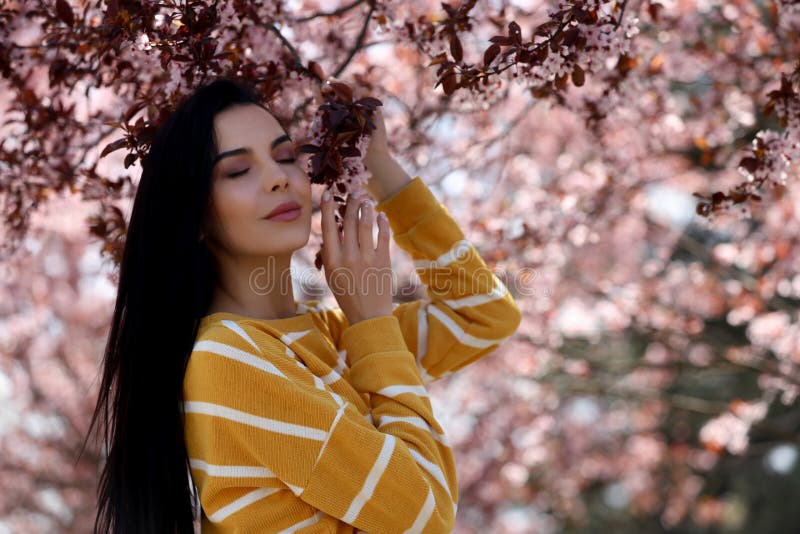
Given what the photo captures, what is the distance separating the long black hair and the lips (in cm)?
12

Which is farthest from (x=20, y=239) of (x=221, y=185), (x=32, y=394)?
(x=32, y=394)

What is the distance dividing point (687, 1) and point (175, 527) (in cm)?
337

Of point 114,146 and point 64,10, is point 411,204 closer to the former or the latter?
point 114,146

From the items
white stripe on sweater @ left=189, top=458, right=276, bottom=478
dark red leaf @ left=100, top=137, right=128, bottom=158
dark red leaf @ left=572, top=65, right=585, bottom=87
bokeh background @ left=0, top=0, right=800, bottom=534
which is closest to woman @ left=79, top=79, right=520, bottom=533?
white stripe on sweater @ left=189, top=458, right=276, bottom=478

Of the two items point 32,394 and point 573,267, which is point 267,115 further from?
point 32,394

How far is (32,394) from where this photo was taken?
21.7ft

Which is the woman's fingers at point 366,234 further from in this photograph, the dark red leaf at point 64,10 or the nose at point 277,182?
the dark red leaf at point 64,10

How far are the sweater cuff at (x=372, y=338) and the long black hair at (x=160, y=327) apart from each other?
291mm

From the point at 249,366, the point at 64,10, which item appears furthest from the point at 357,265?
the point at 64,10

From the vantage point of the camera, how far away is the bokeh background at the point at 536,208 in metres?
1.89

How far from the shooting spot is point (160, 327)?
1.55 m

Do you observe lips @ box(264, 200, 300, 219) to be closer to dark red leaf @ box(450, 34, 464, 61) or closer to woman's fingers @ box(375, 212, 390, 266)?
woman's fingers @ box(375, 212, 390, 266)

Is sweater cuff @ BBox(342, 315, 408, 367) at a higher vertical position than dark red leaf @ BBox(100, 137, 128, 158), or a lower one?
lower

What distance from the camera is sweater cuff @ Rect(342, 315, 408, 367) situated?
1.53 metres
